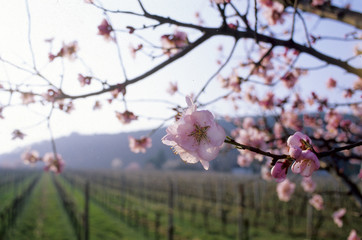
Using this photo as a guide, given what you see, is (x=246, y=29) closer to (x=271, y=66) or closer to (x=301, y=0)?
(x=301, y=0)

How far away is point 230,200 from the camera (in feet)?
52.7

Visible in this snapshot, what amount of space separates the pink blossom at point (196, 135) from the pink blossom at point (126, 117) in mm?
1323

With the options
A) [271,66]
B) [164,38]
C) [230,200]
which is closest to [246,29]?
[164,38]

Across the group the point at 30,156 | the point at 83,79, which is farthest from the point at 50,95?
the point at 30,156

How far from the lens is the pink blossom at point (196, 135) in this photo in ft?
2.91

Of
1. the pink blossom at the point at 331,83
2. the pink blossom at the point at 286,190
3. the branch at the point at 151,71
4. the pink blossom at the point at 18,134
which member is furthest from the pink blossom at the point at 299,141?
the pink blossom at the point at 286,190

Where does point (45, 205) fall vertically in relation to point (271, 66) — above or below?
below

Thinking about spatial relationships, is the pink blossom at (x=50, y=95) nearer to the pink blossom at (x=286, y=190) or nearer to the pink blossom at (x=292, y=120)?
the pink blossom at (x=292, y=120)

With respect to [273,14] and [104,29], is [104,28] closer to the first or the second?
[104,29]

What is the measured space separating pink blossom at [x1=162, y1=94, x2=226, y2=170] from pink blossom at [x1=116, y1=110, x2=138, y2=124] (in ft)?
4.34

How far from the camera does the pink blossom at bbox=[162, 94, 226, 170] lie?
2.91ft

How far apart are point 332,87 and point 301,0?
2571 millimetres

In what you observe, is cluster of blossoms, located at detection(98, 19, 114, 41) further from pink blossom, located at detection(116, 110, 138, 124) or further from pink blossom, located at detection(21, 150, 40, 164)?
pink blossom, located at detection(21, 150, 40, 164)

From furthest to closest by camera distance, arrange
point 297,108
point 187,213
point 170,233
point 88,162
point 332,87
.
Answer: point 88,162 < point 187,213 < point 170,233 < point 332,87 < point 297,108
